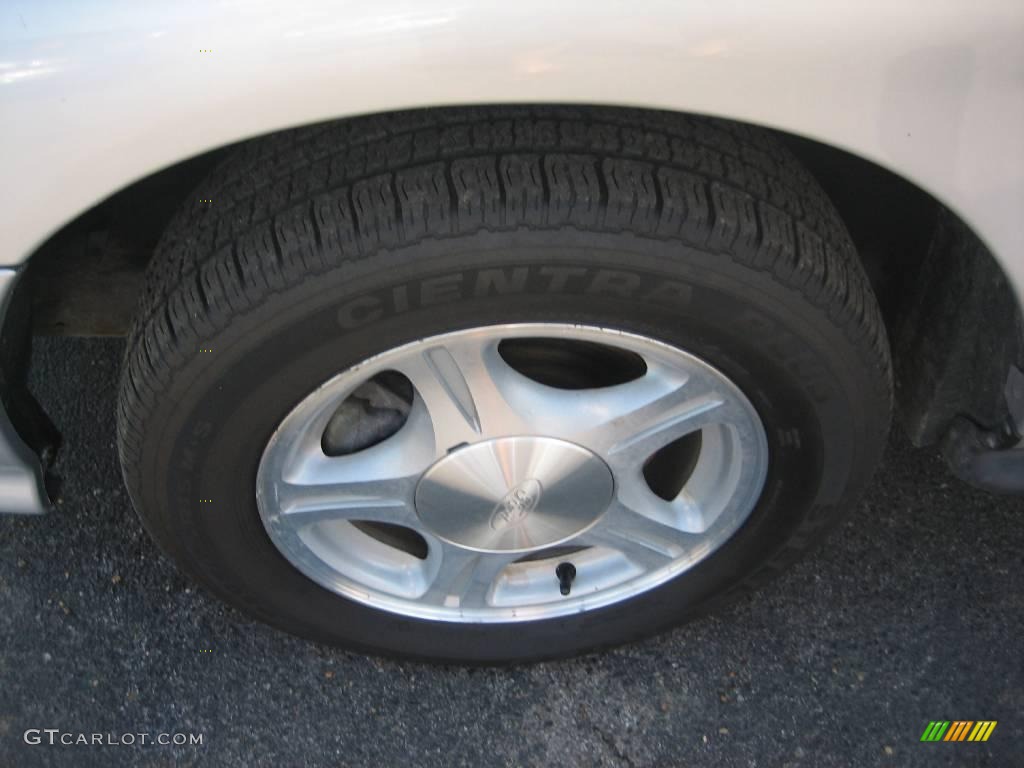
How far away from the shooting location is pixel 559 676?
1.98m

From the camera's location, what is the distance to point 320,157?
53.4 inches

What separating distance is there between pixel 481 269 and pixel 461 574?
67cm

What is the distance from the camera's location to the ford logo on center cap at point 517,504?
162 centimetres

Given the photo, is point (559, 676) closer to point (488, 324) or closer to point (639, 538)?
point (639, 538)

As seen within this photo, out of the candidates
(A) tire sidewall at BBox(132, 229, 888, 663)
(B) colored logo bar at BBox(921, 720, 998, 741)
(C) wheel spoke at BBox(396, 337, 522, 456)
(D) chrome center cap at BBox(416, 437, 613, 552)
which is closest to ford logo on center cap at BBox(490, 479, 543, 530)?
(D) chrome center cap at BBox(416, 437, 613, 552)

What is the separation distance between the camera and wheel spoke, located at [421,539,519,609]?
173 cm

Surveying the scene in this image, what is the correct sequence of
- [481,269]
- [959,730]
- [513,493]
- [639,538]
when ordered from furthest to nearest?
[959,730] → [639,538] → [513,493] → [481,269]

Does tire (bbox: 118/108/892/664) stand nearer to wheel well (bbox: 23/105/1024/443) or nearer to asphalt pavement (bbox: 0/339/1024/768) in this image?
wheel well (bbox: 23/105/1024/443)

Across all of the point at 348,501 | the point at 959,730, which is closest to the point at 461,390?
the point at 348,501

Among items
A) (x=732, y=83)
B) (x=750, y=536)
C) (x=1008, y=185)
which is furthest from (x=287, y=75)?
(x=750, y=536)

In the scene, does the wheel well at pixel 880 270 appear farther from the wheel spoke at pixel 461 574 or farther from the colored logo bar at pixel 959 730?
Result: the wheel spoke at pixel 461 574

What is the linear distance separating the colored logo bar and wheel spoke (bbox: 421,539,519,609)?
88 cm

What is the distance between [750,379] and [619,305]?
0.25 metres

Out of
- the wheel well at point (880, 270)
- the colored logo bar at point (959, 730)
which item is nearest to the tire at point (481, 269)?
the wheel well at point (880, 270)
